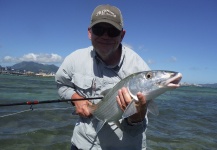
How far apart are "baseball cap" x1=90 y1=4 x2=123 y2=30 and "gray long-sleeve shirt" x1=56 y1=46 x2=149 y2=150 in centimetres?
43

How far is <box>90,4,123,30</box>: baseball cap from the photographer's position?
3.75 metres

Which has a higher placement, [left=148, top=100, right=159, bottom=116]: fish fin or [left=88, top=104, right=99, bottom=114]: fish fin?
[left=148, top=100, right=159, bottom=116]: fish fin

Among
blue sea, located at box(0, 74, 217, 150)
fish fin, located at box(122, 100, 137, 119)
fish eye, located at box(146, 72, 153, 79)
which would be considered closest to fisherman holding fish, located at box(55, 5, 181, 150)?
fish fin, located at box(122, 100, 137, 119)

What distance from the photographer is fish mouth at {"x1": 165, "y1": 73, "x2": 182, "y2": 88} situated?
312cm

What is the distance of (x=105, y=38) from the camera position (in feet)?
12.3

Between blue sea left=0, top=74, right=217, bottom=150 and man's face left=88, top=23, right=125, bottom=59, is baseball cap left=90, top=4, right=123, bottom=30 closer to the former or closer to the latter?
man's face left=88, top=23, right=125, bottom=59

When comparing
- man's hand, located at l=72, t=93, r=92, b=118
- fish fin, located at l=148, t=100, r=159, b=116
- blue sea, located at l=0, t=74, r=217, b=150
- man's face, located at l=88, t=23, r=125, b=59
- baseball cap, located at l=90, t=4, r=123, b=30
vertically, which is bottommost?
blue sea, located at l=0, t=74, r=217, b=150

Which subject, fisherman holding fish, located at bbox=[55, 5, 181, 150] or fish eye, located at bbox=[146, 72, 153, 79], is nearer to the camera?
fish eye, located at bbox=[146, 72, 153, 79]

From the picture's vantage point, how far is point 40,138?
9062mm

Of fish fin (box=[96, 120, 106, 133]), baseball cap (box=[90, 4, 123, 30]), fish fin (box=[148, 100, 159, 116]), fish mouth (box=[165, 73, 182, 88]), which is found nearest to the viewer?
fish mouth (box=[165, 73, 182, 88])

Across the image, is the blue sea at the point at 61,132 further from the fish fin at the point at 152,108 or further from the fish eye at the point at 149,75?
the fish eye at the point at 149,75

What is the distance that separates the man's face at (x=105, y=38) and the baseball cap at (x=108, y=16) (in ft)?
0.20

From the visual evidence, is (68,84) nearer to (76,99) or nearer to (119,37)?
(76,99)

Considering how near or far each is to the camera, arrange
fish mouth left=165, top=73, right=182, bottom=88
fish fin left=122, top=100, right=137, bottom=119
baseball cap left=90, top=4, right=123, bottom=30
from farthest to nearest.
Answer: baseball cap left=90, top=4, right=123, bottom=30 < fish fin left=122, top=100, right=137, bottom=119 < fish mouth left=165, top=73, right=182, bottom=88
